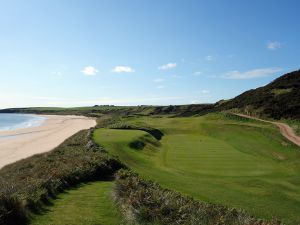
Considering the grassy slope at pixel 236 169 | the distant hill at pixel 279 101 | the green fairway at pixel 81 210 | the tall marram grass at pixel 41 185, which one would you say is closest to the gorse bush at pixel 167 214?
the green fairway at pixel 81 210

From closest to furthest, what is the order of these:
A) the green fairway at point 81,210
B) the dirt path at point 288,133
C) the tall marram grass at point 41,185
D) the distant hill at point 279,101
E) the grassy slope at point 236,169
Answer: the tall marram grass at point 41,185, the green fairway at point 81,210, the grassy slope at point 236,169, the dirt path at point 288,133, the distant hill at point 279,101

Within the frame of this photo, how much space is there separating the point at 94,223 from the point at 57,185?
5266 millimetres

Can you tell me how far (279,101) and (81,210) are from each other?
2117 inches

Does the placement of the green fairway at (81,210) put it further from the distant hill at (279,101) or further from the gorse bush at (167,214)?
the distant hill at (279,101)

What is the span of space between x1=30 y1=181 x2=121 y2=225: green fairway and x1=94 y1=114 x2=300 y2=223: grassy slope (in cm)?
675

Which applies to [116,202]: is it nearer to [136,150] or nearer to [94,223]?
[94,223]

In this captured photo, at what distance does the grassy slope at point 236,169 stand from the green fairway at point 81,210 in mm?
6751

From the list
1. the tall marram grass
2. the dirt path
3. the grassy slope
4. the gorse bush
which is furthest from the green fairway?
the dirt path

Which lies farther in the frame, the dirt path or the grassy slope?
the dirt path

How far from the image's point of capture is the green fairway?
11.4 m

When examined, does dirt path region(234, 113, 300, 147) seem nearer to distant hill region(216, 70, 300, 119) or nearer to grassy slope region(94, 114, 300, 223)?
grassy slope region(94, 114, 300, 223)

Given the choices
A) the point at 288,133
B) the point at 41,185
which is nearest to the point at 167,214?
the point at 41,185

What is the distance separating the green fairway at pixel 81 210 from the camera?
11.4 metres

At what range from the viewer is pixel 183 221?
10.8 metres
